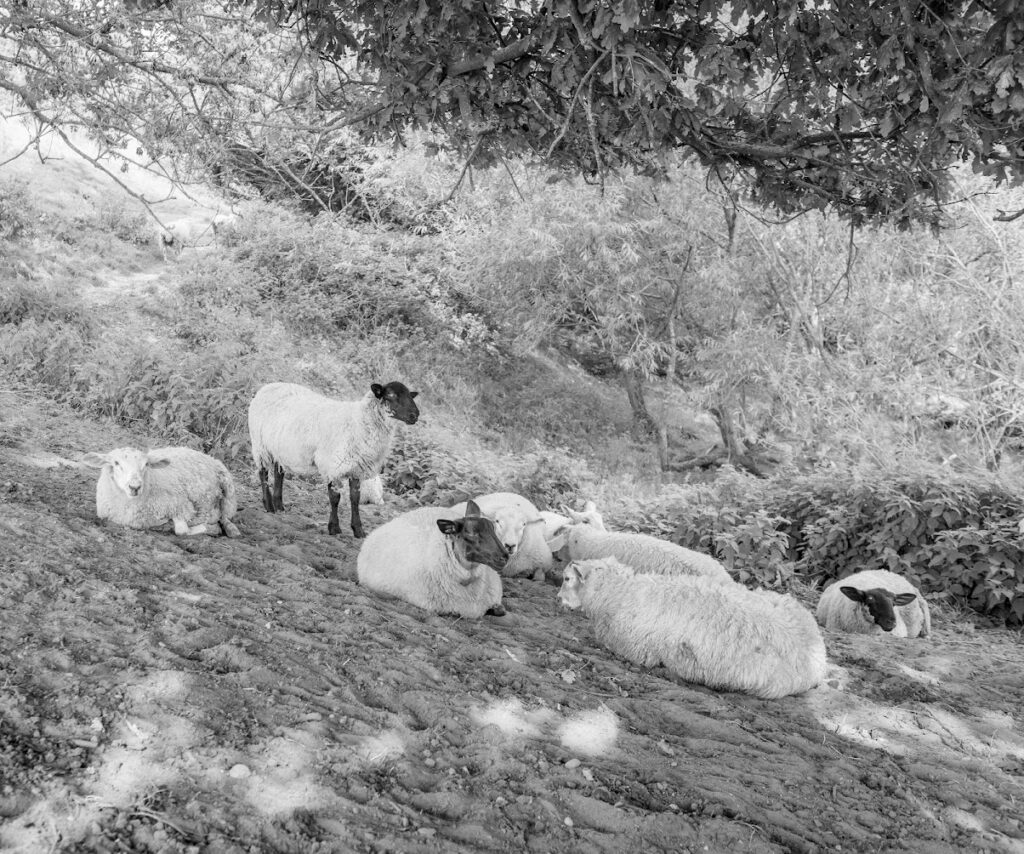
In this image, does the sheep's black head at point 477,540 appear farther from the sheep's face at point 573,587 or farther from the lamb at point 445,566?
the sheep's face at point 573,587

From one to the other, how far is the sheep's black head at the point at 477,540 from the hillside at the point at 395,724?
51cm

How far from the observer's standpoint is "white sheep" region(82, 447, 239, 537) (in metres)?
6.47

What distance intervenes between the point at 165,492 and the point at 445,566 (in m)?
A: 2.72

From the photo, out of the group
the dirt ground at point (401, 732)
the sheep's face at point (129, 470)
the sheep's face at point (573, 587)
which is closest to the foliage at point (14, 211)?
the sheep's face at point (129, 470)

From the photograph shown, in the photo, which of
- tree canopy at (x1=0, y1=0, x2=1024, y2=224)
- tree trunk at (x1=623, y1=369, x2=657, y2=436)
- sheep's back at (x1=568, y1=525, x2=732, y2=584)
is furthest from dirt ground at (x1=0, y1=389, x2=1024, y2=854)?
tree trunk at (x1=623, y1=369, x2=657, y2=436)

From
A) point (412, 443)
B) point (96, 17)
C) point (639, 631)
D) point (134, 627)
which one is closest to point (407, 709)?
point (134, 627)

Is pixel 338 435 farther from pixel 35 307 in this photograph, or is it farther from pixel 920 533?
pixel 35 307

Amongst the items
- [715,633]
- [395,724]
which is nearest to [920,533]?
[715,633]

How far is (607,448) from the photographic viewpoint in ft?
69.1

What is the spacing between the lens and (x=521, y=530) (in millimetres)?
7199

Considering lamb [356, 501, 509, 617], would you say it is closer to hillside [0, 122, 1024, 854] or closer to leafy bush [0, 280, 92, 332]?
hillside [0, 122, 1024, 854]

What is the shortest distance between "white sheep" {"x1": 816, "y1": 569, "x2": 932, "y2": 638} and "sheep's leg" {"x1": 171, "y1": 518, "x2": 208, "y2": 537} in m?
6.03

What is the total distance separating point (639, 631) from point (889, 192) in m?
3.55

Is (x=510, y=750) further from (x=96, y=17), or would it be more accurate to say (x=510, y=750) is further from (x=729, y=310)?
(x=729, y=310)
